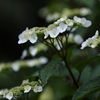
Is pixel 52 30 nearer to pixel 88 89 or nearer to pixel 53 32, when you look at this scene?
pixel 53 32

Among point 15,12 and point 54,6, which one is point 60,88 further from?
point 15,12

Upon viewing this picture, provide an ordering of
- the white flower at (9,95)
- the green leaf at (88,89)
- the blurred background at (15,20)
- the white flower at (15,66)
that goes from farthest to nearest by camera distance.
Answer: the blurred background at (15,20) → the white flower at (15,66) → the white flower at (9,95) → the green leaf at (88,89)

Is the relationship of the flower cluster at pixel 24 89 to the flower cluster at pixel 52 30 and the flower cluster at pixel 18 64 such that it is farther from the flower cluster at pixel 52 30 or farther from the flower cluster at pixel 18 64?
the flower cluster at pixel 18 64

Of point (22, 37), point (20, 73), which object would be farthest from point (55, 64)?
point (20, 73)

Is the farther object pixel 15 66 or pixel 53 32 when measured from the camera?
pixel 15 66

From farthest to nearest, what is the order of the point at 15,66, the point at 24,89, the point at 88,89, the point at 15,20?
the point at 15,20, the point at 15,66, the point at 24,89, the point at 88,89

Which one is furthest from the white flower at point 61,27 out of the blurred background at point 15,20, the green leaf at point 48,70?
the blurred background at point 15,20

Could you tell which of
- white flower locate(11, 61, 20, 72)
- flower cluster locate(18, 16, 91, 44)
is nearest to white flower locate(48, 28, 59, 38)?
flower cluster locate(18, 16, 91, 44)

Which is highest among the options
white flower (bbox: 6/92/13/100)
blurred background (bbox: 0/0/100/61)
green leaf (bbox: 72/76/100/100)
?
blurred background (bbox: 0/0/100/61)

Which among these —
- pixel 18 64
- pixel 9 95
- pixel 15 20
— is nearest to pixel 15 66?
pixel 18 64

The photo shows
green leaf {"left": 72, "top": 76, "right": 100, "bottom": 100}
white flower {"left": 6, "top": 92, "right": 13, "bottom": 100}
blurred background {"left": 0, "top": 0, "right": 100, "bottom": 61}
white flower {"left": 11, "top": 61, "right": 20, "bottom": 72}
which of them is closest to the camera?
green leaf {"left": 72, "top": 76, "right": 100, "bottom": 100}

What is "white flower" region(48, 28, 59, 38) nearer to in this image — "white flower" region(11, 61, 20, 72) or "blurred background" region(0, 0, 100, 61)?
"white flower" region(11, 61, 20, 72)
